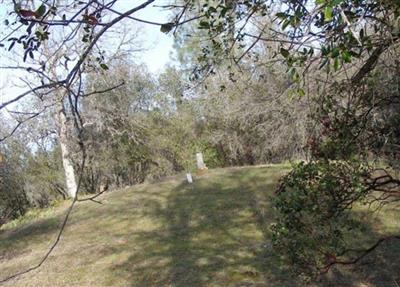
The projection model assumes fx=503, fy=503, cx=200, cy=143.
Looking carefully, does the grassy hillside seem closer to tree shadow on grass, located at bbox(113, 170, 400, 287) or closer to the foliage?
tree shadow on grass, located at bbox(113, 170, 400, 287)

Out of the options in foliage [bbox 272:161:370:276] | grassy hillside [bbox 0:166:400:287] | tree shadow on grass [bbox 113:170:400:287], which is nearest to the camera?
foliage [bbox 272:161:370:276]

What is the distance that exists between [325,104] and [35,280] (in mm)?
6029

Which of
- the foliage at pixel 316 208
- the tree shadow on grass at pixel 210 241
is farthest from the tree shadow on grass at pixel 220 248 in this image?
the foliage at pixel 316 208

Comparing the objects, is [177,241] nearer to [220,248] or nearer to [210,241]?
[210,241]

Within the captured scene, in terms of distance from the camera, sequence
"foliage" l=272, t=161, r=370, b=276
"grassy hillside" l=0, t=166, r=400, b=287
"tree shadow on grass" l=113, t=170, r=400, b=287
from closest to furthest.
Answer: "foliage" l=272, t=161, r=370, b=276 < "tree shadow on grass" l=113, t=170, r=400, b=287 < "grassy hillside" l=0, t=166, r=400, b=287

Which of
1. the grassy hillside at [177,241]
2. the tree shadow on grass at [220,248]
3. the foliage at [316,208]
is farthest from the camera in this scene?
the grassy hillside at [177,241]

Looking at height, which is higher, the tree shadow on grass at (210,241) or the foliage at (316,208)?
the foliage at (316,208)

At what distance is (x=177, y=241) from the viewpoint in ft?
31.0

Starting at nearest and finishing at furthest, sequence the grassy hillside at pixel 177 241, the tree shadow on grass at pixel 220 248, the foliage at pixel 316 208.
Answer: the foliage at pixel 316 208
the tree shadow on grass at pixel 220 248
the grassy hillside at pixel 177 241

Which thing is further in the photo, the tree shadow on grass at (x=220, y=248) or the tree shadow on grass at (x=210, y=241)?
the tree shadow on grass at (x=210, y=241)

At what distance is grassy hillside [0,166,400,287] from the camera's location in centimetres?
724

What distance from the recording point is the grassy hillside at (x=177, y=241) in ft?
23.7

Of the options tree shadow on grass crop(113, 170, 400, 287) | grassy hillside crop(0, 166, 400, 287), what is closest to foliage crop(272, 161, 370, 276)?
tree shadow on grass crop(113, 170, 400, 287)

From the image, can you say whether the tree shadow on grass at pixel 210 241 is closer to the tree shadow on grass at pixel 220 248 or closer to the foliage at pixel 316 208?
the tree shadow on grass at pixel 220 248
